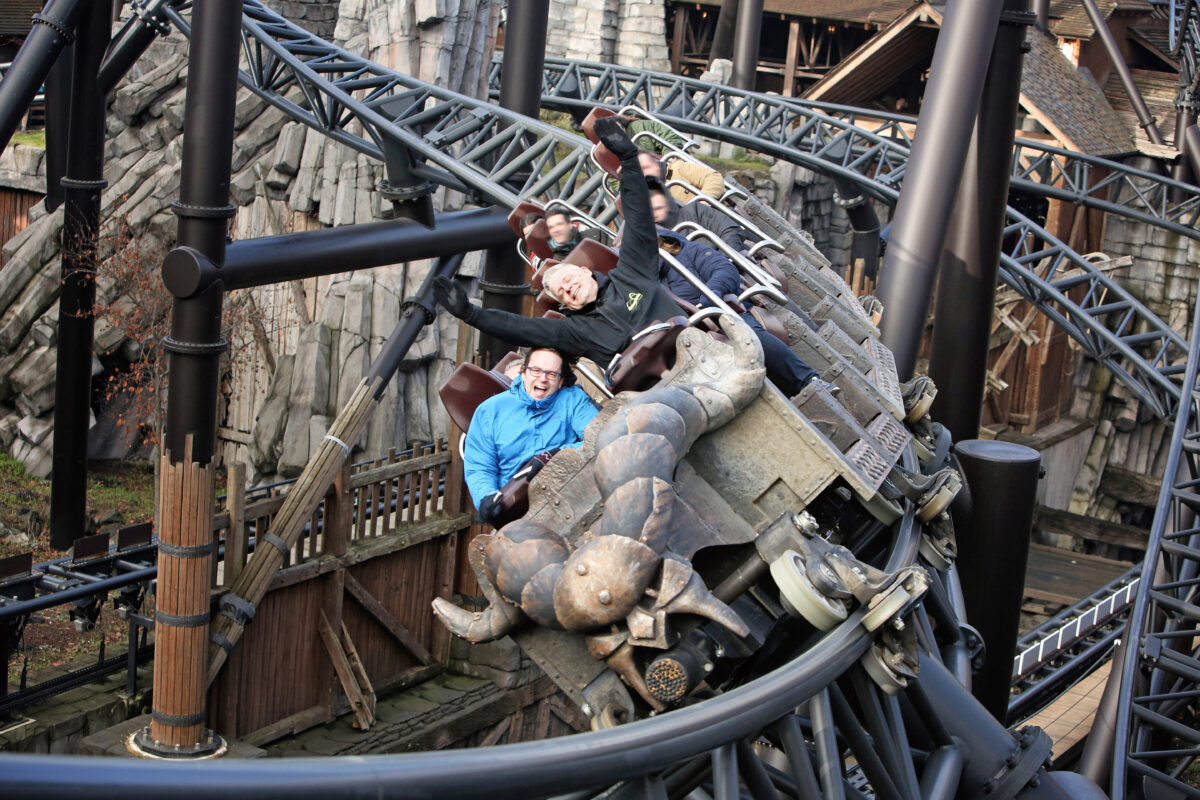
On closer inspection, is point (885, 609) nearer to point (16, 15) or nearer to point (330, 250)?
point (330, 250)

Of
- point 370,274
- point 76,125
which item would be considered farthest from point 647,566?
point 370,274

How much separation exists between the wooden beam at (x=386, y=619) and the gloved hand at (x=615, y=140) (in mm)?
4879

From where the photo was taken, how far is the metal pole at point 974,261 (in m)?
9.41

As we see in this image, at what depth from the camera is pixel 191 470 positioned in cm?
735

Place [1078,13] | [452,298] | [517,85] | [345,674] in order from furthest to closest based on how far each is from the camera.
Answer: [1078,13]
[517,85]
[345,674]
[452,298]

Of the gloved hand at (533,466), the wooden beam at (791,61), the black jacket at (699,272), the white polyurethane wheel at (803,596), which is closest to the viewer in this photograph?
the white polyurethane wheel at (803,596)

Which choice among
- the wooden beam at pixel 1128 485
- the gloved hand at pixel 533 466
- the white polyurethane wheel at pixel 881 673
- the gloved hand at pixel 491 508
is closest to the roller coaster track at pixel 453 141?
the gloved hand at pixel 533 466

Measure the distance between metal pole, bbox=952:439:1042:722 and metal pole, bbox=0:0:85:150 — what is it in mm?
6365

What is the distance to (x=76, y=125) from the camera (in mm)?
10594

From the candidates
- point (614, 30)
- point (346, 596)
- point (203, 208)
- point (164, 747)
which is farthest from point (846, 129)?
point (164, 747)

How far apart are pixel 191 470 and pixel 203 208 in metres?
1.52

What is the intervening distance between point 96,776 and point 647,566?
5.42 feet

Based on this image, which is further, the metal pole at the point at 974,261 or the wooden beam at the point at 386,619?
the metal pole at the point at 974,261

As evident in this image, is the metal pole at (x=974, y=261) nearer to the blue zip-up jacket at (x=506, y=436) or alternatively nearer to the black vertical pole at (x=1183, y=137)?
the blue zip-up jacket at (x=506, y=436)
